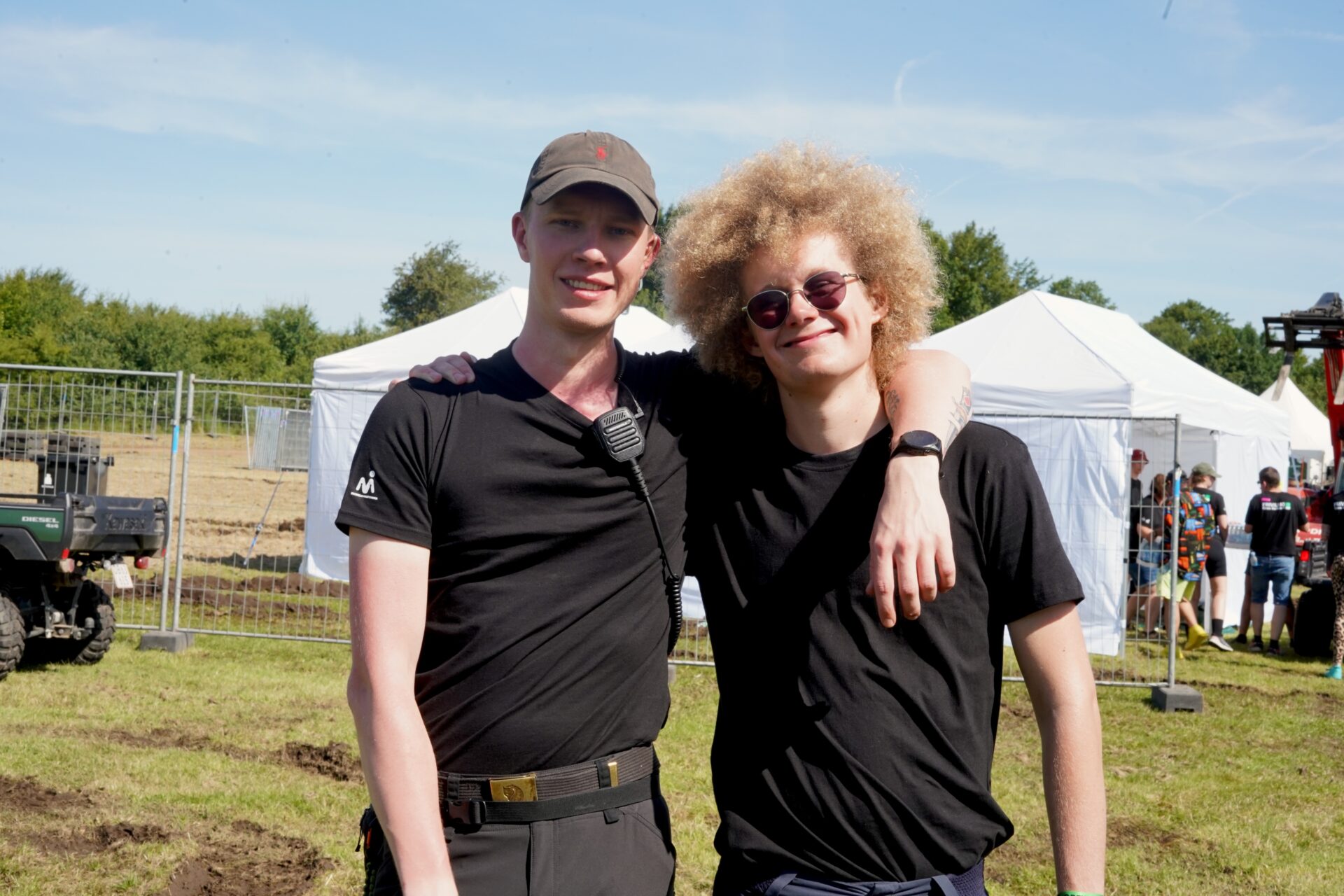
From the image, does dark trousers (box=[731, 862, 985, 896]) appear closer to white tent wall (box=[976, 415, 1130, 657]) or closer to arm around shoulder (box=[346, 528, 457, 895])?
arm around shoulder (box=[346, 528, 457, 895])

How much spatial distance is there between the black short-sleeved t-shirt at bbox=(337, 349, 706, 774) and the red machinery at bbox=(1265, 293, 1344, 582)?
516 inches

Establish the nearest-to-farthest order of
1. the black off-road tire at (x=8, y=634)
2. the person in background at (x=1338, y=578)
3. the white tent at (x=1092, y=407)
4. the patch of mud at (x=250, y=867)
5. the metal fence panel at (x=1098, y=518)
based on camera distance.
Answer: the patch of mud at (x=250, y=867) < the black off-road tire at (x=8, y=634) < the metal fence panel at (x=1098, y=518) < the white tent at (x=1092, y=407) < the person in background at (x=1338, y=578)

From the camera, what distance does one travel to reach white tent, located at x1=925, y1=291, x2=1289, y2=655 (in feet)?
33.0

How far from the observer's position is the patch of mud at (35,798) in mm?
5832

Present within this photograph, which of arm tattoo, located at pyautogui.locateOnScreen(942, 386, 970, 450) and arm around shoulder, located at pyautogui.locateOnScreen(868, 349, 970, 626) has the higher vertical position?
arm tattoo, located at pyautogui.locateOnScreen(942, 386, 970, 450)

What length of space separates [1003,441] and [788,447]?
0.40 meters

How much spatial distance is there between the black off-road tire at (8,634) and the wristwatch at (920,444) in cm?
826

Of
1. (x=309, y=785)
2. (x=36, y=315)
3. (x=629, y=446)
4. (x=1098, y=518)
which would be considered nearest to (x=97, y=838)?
(x=309, y=785)

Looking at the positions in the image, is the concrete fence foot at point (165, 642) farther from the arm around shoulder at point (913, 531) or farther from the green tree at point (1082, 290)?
the green tree at point (1082, 290)

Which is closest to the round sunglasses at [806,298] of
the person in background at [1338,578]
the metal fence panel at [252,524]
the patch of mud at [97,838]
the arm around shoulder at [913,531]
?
the arm around shoulder at [913,531]

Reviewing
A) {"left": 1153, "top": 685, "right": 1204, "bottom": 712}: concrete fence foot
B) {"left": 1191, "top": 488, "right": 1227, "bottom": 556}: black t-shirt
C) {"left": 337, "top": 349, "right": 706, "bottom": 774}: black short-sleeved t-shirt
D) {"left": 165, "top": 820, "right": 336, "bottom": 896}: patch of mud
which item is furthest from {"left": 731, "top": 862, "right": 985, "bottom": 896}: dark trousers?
{"left": 1191, "top": 488, "right": 1227, "bottom": 556}: black t-shirt

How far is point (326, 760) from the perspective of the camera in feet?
22.9

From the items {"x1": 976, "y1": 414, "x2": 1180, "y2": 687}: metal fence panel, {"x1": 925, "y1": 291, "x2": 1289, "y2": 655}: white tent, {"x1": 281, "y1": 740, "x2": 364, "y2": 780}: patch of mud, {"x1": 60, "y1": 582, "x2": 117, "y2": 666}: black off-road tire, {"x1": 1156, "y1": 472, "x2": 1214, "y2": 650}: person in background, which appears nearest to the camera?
{"x1": 281, "y1": 740, "x2": 364, "y2": 780}: patch of mud

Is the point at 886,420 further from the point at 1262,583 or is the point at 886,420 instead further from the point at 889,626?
the point at 1262,583
